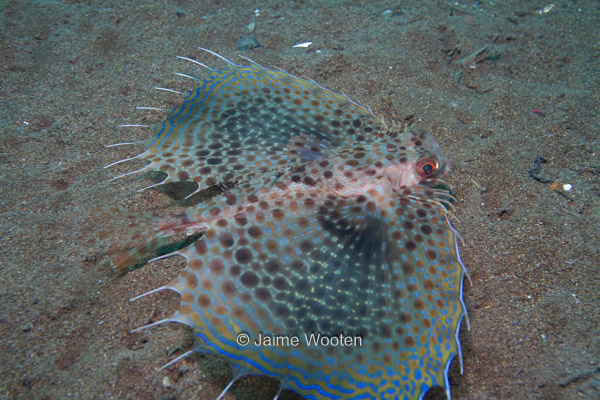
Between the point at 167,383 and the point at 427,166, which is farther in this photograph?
the point at 427,166

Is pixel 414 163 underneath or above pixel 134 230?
above

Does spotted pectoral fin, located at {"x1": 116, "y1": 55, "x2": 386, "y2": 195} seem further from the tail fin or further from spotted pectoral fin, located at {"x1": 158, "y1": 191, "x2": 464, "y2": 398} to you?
spotted pectoral fin, located at {"x1": 158, "y1": 191, "x2": 464, "y2": 398}

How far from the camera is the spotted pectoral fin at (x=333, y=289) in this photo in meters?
2.36

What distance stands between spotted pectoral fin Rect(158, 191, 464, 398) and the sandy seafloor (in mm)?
568

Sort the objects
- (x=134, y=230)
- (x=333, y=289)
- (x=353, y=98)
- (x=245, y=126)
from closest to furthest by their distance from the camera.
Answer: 1. (x=333, y=289)
2. (x=134, y=230)
3. (x=245, y=126)
4. (x=353, y=98)

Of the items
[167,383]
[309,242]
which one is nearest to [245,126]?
[309,242]

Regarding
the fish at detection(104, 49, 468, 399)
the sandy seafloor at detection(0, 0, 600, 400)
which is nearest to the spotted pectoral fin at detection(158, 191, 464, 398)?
the fish at detection(104, 49, 468, 399)

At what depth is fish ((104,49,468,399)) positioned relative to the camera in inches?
94.0

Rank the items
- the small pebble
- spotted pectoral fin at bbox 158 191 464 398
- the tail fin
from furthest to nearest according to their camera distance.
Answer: the tail fin
the small pebble
spotted pectoral fin at bbox 158 191 464 398

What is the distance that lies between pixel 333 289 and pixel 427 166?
1.60m

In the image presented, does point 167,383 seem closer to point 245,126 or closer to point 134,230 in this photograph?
point 134,230

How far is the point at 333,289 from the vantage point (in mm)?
2695

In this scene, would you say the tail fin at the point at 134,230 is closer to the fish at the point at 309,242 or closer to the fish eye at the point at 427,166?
the fish at the point at 309,242

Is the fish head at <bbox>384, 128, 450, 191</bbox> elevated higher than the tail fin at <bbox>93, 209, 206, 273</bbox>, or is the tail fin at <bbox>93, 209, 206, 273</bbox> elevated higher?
the fish head at <bbox>384, 128, 450, 191</bbox>
